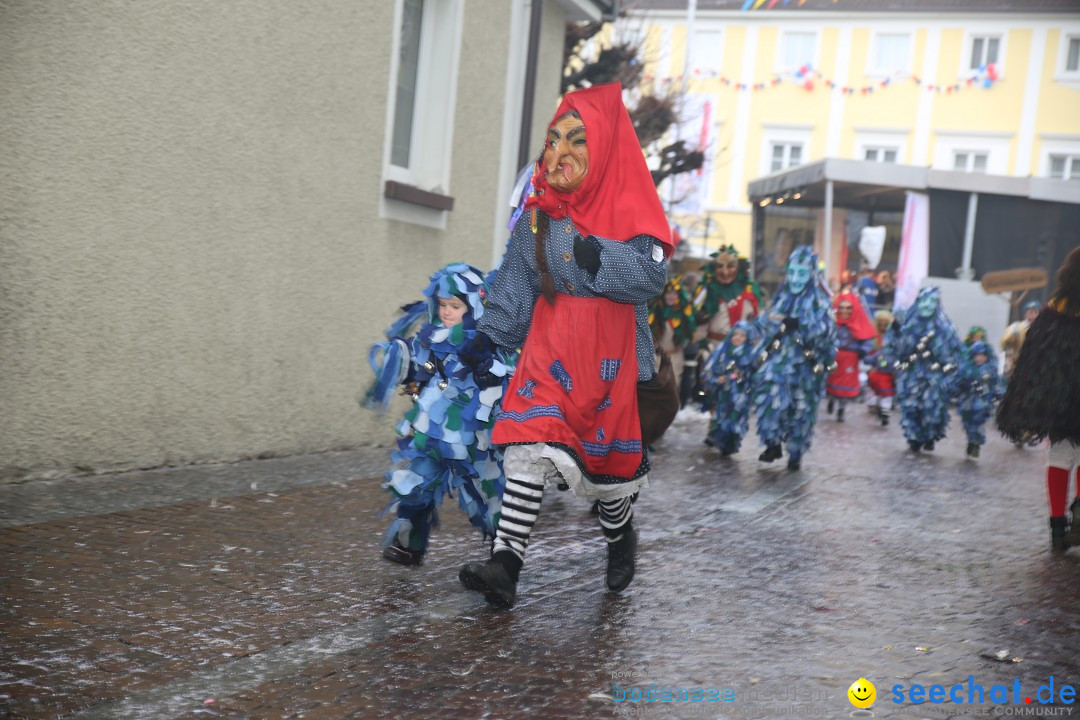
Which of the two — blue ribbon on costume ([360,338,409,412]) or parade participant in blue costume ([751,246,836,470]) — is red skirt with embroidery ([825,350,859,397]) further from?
blue ribbon on costume ([360,338,409,412])

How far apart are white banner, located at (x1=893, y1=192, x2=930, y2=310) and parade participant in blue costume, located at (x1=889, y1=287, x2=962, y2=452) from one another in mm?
9411

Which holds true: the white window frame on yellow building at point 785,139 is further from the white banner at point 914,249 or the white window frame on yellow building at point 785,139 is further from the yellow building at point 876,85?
the white banner at point 914,249

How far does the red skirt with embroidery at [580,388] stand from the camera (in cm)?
489

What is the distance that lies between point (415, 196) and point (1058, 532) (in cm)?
564

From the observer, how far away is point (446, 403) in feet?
17.4

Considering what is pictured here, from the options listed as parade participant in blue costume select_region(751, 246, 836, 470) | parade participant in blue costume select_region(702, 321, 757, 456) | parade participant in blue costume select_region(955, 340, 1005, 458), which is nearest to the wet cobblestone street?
parade participant in blue costume select_region(751, 246, 836, 470)

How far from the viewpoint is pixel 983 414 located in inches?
542

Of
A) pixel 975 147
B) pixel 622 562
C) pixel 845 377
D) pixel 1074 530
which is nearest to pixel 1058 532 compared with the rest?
pixel 1074 530

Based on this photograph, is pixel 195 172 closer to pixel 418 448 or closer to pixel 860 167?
pixel 418 448

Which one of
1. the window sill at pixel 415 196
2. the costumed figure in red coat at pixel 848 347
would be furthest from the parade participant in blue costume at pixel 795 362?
the costumed figure in red coat at pixel 848 347

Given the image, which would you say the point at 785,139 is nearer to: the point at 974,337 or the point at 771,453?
the point at 974,337

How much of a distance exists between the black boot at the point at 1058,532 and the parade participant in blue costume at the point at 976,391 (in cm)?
651

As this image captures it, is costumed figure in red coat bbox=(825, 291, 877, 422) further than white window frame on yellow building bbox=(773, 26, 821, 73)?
No

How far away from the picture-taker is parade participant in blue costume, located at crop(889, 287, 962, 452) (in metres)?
13.7
